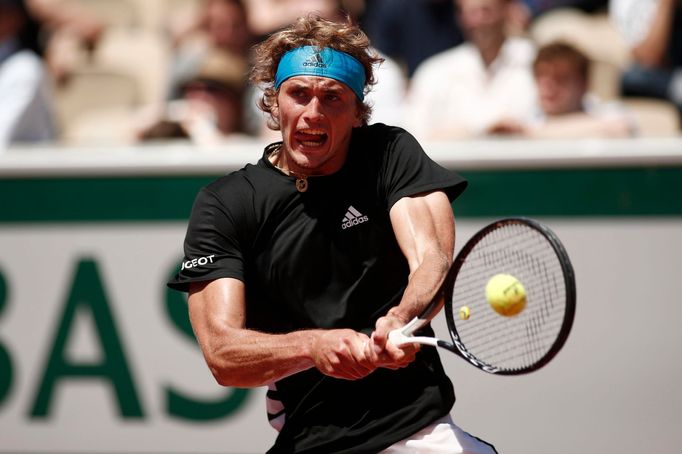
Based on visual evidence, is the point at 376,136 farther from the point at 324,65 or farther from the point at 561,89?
the point at 561,89

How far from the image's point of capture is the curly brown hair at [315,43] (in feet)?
11.3

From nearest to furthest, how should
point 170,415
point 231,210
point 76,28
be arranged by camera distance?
point 231,210, point 170,415, point 76,28

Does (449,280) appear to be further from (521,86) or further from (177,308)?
(521,86)

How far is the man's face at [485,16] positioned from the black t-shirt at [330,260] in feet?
10.1

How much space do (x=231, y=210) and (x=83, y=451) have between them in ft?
9.48

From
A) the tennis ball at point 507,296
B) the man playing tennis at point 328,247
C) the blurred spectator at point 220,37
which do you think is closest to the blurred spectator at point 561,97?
the blurred spectator at point 220,37

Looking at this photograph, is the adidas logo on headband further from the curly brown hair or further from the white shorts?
the white shorts

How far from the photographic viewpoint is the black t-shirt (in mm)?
3410

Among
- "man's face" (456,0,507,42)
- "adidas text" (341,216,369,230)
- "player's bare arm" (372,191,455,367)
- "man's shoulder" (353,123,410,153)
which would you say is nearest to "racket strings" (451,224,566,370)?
"player's bare arm" (372,191,455,367)

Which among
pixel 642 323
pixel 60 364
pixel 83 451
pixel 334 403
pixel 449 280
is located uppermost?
pixel 449 280

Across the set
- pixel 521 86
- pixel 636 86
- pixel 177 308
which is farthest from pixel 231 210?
pixel 636 86

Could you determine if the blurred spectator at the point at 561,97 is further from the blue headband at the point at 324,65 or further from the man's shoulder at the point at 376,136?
the blue headband at the point at 324,65

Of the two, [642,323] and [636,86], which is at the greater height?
[636,86]

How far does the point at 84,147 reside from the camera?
5.98 meters
